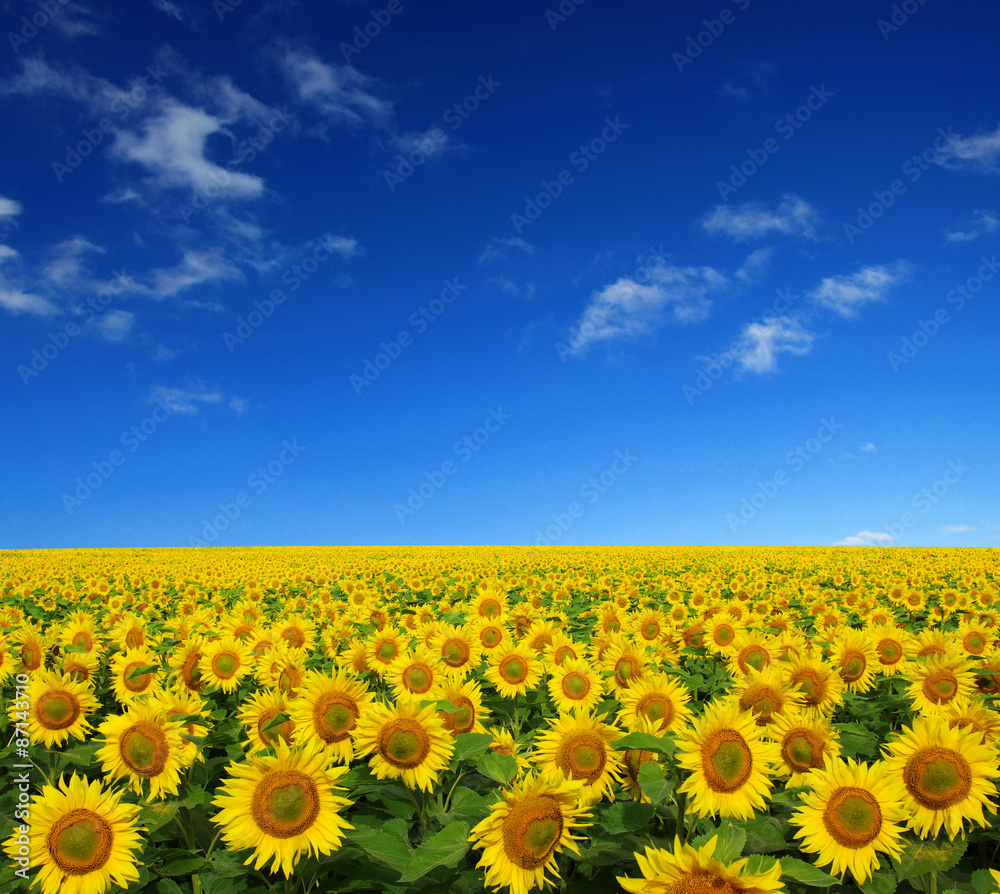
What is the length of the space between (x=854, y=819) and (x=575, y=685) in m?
2.64

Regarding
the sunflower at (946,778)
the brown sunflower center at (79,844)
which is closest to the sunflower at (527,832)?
the sunflower at (946,778)

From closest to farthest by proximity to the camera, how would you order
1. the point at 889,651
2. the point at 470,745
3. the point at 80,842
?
the point at 80,842
the point at 470,745
the point at 889,651

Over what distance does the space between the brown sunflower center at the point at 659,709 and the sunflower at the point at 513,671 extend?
70.5 inches

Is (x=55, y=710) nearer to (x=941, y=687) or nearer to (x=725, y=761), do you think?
(x=725, y=761)

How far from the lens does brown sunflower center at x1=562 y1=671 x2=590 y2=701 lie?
5363mm

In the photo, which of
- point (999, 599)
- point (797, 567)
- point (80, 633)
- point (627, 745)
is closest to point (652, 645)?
point (627, 745)

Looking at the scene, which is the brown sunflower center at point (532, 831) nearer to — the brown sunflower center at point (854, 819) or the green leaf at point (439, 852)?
the green leaf at point (439, 852)

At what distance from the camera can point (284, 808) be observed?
2.93 meters

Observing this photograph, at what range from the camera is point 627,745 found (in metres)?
2.76

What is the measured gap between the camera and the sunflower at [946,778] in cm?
312

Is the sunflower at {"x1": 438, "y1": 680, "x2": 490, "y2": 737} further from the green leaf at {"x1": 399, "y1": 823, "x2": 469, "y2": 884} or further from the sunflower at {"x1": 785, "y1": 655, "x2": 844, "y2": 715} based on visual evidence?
the sunflower at {"x1": 785, "y1": 655, "x2": 844, "y2": 715}

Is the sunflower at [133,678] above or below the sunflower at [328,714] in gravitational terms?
above

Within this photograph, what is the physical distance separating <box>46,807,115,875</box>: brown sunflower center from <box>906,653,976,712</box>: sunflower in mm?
5464

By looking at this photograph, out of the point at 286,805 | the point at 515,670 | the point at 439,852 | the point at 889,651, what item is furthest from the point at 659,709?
the point at 889,651
